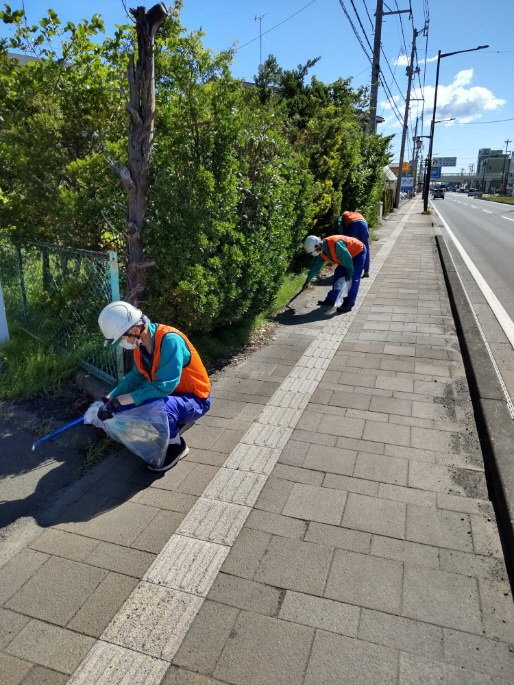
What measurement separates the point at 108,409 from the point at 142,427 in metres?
0.24

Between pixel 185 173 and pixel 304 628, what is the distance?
362cm

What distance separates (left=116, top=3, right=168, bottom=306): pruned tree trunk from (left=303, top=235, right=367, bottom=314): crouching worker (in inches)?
137

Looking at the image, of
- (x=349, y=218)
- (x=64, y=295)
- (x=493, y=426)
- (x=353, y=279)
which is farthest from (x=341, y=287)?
(x=64, y=295)

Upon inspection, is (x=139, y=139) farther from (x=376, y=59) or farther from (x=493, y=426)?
(x=376, y=59)

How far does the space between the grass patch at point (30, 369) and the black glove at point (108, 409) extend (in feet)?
4.83

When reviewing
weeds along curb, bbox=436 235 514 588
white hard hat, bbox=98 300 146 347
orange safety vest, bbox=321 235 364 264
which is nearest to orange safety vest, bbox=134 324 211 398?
white hard hat, bbox=98 300 146 347

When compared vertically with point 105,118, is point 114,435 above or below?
below

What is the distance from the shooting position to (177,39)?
174 inches

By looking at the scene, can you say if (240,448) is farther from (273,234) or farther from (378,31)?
(378,31)

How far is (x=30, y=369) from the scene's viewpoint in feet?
14.2

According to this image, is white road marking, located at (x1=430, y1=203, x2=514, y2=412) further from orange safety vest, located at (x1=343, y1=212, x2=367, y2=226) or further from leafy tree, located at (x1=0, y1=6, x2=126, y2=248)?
leafy tree, located at (x1=0, y1=6, x2=126, y2=248)

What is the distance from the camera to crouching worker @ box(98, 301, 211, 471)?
2.98m

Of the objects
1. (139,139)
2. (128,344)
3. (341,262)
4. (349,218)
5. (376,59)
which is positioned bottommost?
(128,344)

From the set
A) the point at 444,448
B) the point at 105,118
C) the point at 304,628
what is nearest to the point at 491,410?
the point at 444,448
